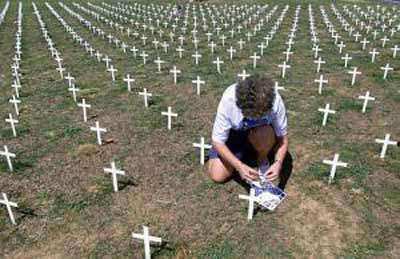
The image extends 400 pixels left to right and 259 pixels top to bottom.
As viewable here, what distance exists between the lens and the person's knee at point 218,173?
5473 millimetres

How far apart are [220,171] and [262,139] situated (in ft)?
2.52

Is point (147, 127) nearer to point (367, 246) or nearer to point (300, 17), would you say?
point (367, 246)

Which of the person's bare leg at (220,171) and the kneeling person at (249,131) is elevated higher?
the kneeling person at (249,131)

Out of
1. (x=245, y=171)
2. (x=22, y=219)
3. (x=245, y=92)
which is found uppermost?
(x=245, y=92)

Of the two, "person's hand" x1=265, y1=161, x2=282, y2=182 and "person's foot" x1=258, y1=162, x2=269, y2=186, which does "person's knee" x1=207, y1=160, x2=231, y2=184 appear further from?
"person's hand" x1=265, y1=161, x2=282, y2=182

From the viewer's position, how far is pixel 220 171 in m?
5.48

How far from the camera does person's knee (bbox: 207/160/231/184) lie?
215 inches

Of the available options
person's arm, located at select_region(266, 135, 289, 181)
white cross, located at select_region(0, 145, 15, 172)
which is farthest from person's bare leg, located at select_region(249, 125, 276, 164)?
white cross, located at select_region(0, 145, 15, 172)

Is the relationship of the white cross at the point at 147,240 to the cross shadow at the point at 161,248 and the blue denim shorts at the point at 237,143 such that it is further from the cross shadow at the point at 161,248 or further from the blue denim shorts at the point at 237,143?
the blue denim shorts at the point at 237,143

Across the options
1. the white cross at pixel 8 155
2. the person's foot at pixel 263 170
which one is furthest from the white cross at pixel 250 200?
the white cross at pixel 8 155

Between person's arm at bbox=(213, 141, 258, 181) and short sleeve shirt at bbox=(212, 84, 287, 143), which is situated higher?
short sleeve shirt at bbox=(212, 84, 287, 143)

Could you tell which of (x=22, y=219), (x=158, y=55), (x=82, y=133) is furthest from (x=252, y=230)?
(x=158, y=55)

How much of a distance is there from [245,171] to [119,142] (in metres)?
2.92

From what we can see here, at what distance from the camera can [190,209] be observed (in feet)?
16.7
